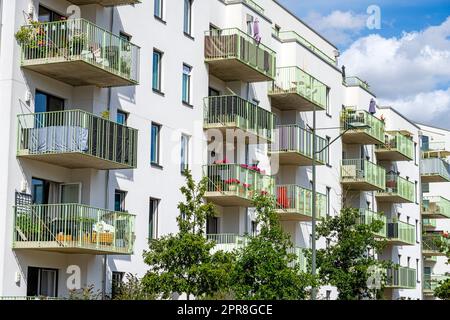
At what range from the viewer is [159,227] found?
30859 millimetres

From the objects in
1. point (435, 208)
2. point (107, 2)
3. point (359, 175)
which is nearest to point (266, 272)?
point (107, 2)

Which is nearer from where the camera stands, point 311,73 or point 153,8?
point 153,8

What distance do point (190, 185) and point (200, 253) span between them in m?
2.63

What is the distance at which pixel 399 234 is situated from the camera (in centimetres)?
5509

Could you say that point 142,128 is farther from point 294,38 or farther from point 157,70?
point 294,38

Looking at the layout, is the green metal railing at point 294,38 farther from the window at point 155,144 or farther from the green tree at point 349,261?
the window at point 155,144

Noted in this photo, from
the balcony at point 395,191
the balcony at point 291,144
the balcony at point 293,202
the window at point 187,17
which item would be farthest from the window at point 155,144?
the balcony at point 395,191

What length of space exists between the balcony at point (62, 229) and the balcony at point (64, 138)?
1.47 meters

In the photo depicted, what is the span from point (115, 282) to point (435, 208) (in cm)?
4399

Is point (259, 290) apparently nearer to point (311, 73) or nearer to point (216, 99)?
point (216, 99)

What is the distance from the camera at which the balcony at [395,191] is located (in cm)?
5525

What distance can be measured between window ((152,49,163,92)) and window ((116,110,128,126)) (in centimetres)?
245

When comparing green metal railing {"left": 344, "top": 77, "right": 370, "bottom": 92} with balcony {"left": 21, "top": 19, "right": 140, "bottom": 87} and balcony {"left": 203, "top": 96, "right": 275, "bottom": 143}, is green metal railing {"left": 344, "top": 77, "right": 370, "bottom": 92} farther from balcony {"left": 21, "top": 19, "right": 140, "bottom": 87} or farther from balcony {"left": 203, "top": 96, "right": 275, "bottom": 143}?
balcony {"left": 21, "top": 19, "right": 140, "bottom": 87}
